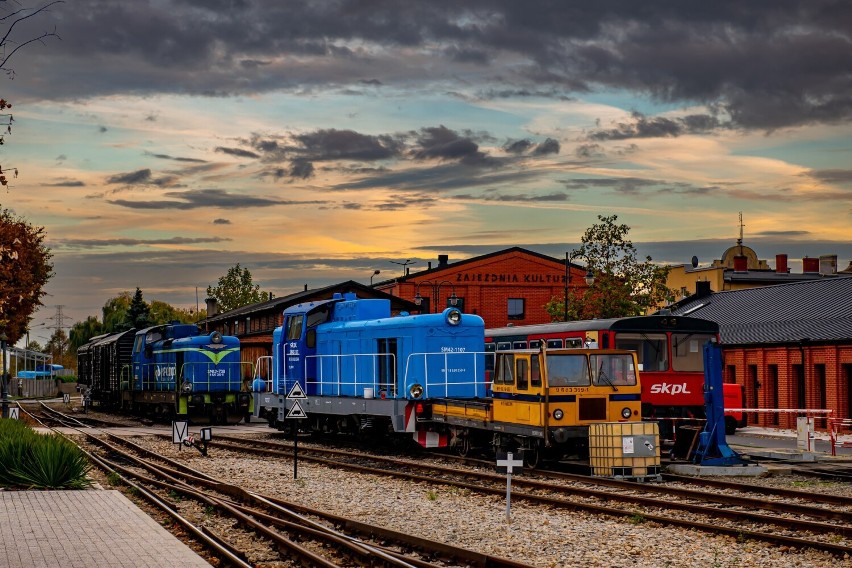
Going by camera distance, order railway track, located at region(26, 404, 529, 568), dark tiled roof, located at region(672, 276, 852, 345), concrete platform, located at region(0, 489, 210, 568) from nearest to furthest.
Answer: concrete platform, located at region(0, 489, 210, 568) → railway track, located at region(26, 404, 529, 568) → dark tiled roof, located at region(672, 276, 852, 345)

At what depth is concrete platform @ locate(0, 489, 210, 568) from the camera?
12.8 m

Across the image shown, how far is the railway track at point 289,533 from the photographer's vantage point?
13047 mm

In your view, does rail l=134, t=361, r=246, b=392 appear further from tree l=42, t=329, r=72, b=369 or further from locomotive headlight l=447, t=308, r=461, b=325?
tree l=42, t=329, r=72, b=369

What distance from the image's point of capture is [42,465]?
2089cm

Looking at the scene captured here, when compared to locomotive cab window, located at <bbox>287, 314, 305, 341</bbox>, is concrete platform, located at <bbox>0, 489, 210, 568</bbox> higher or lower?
lower

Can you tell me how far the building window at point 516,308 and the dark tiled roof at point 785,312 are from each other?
23.7 m

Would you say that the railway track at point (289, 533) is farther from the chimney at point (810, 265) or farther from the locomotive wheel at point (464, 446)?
the chimney at point (810, 265)

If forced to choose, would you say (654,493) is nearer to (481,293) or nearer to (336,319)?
(336,319)

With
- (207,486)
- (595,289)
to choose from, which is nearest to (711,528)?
(207,486)

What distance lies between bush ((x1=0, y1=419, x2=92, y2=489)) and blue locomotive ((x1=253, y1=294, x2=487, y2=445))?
509 cm

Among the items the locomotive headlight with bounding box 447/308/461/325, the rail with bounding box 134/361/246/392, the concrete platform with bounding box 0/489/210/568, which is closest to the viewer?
the concrete platform with bounding box 0/489/210/568

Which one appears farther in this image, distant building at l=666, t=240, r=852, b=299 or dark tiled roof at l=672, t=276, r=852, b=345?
distant building at l=666, t=240, r=852, b=299

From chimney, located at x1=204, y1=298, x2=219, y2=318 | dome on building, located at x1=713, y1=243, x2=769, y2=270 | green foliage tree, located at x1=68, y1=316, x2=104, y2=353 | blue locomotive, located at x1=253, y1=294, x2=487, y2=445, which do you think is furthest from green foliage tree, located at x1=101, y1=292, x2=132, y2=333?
blue locomotive, located at x1=253, y1=294, x2=487, y2=445

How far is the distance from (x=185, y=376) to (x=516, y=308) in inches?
1479
